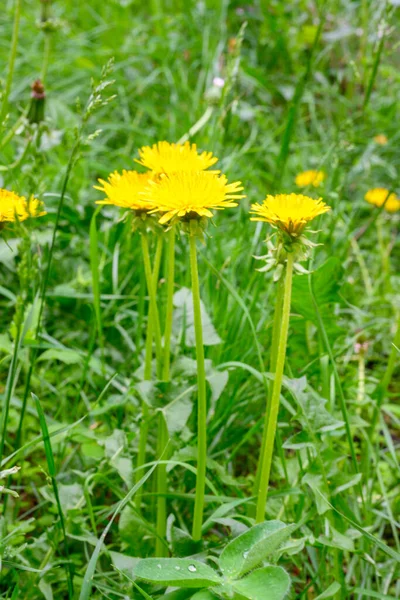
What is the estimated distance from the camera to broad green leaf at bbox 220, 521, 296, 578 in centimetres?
79

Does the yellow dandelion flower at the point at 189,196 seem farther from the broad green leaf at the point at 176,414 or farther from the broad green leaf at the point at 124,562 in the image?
the broad green leaf at the point at 124,562

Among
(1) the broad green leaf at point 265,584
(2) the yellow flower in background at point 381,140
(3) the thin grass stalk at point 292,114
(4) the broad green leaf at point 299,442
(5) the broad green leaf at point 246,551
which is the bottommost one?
(1) the broad green leaf at point 265,584

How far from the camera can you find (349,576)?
3.66 ft

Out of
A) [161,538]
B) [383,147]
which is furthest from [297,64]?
[161,538]

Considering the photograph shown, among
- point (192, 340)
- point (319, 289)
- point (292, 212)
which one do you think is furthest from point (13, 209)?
point (319, 289)

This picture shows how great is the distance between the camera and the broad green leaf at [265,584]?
76 cm

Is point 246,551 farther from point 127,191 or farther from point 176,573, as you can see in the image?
point 127,191

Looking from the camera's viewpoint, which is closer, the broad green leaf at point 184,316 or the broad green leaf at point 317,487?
the broad green leaf at point 317,487

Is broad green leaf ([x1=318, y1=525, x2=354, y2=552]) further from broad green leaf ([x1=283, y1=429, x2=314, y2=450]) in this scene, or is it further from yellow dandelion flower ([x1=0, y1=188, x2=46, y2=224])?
yellow dandelion flower ([x1=0, y1=188, x2=46, y2=224])

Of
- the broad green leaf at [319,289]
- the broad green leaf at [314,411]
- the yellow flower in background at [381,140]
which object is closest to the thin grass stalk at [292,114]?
the broad green leaf at [319,289]

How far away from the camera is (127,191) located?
3.17 ft

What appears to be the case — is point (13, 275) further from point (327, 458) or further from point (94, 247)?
point (327, 458)

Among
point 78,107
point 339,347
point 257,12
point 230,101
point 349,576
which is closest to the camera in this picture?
point 78,107

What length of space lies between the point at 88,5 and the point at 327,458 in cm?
324
